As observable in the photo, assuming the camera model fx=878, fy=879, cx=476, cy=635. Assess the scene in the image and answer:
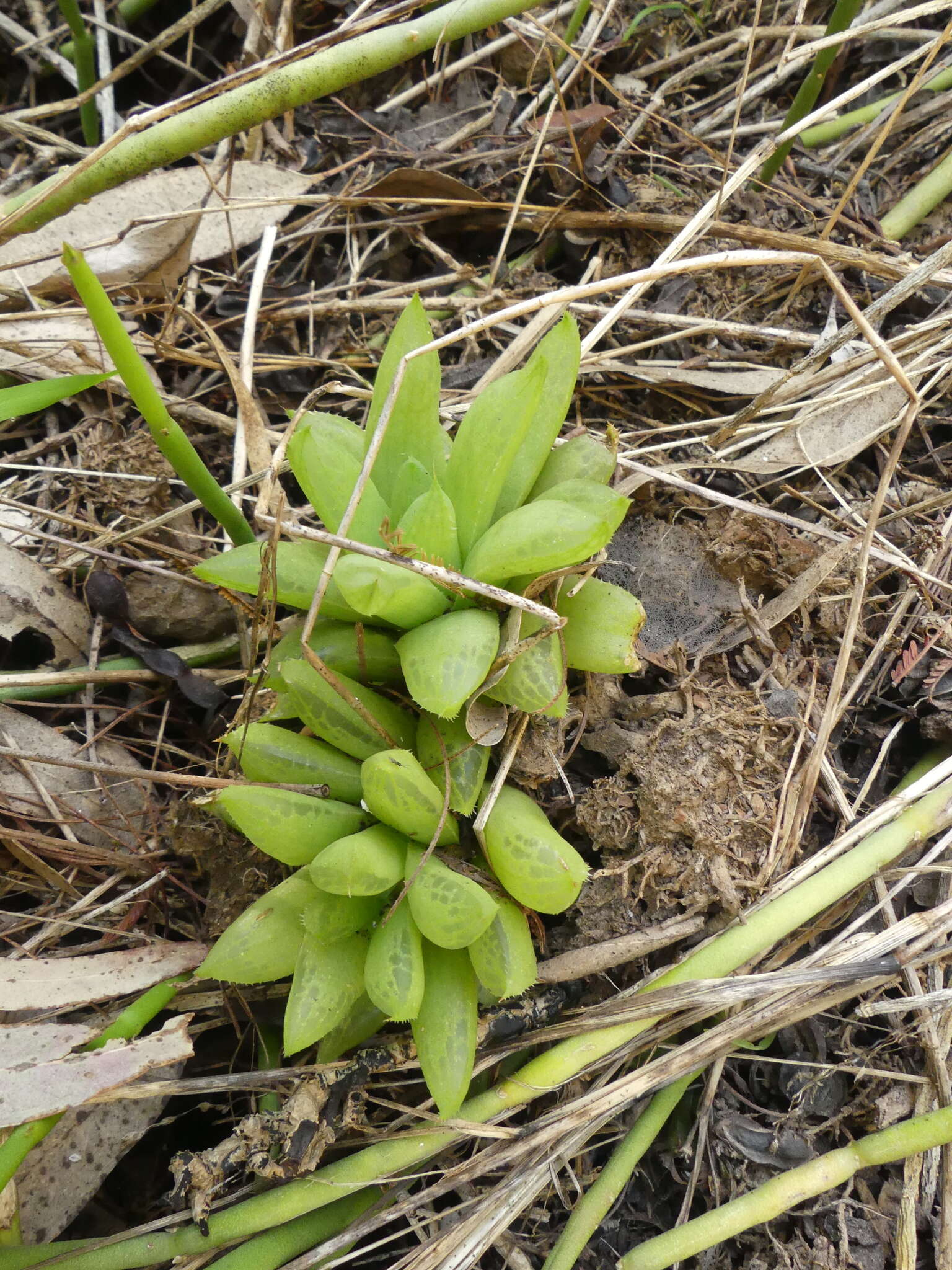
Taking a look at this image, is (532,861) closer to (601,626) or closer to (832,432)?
(601,626)

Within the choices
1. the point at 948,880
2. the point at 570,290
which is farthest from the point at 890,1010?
the point at 570,290

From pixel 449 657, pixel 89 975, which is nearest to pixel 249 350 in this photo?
pixel 449 657

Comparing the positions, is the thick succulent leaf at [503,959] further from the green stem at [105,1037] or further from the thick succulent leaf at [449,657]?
the green stem at [105,1037]

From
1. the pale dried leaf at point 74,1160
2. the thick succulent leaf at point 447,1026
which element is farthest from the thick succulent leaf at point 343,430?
the pale dried leaf at point 74,1160

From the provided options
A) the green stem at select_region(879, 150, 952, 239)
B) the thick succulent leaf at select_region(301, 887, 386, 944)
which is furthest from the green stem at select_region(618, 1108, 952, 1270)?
the green stem at select_region(879, 150, 952, 239)

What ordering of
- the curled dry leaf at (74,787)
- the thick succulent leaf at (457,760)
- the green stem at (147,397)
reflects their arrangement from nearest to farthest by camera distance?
the green stem at (147,397) < the thick succulent leaf at (457,760) < the curled dry leaf at (74,787)

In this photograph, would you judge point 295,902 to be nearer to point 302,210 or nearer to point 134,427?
point 134,427
